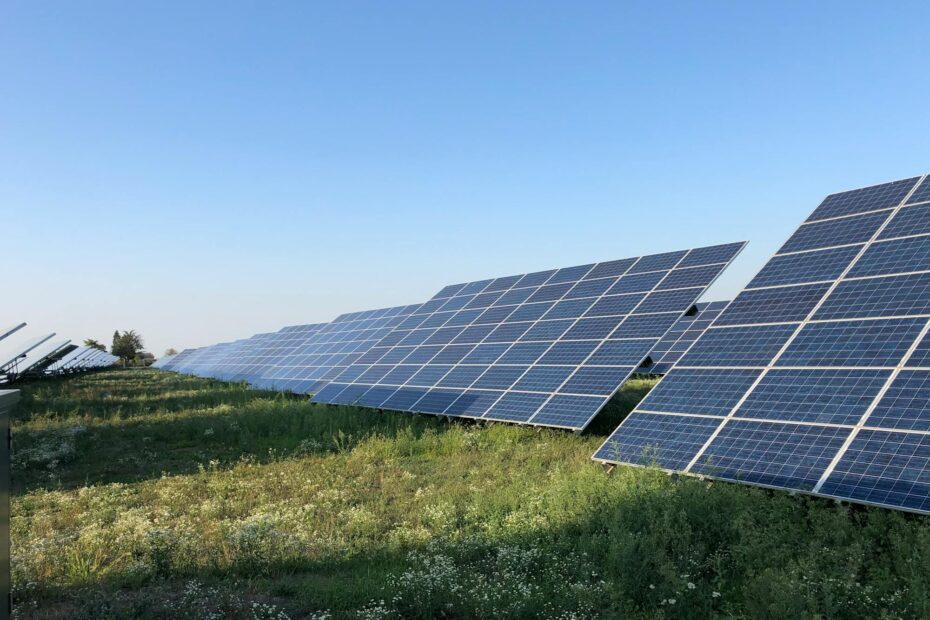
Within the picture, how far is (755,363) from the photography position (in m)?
11.2

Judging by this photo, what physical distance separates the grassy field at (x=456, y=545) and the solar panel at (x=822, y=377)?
558 mm

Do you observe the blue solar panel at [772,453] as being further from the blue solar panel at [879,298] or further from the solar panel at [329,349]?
the solar panel at [329,349]

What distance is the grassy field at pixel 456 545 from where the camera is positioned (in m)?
6.40

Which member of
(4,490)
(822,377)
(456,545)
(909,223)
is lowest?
(456,545)

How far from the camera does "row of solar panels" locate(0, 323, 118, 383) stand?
35.7m

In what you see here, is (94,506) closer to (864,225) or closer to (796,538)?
(796,538)

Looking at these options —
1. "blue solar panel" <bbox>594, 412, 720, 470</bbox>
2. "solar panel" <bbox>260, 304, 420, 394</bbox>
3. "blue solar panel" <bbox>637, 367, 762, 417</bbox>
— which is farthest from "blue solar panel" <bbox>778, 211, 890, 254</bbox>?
"solar panel" <bbox>260, 304, 420, 394</bbox>

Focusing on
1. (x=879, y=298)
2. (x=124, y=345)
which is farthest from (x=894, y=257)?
(x=124, y=345)

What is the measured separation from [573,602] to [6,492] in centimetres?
527

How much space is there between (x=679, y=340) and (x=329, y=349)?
21612 mm

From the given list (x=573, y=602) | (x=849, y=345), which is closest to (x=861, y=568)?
(x=573, y=602)

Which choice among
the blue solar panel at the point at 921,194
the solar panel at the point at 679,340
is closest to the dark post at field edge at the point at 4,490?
the blue solar panel at the point at 921,194

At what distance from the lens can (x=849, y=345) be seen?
1032cm

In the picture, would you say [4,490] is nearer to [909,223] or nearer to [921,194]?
[909,223]
